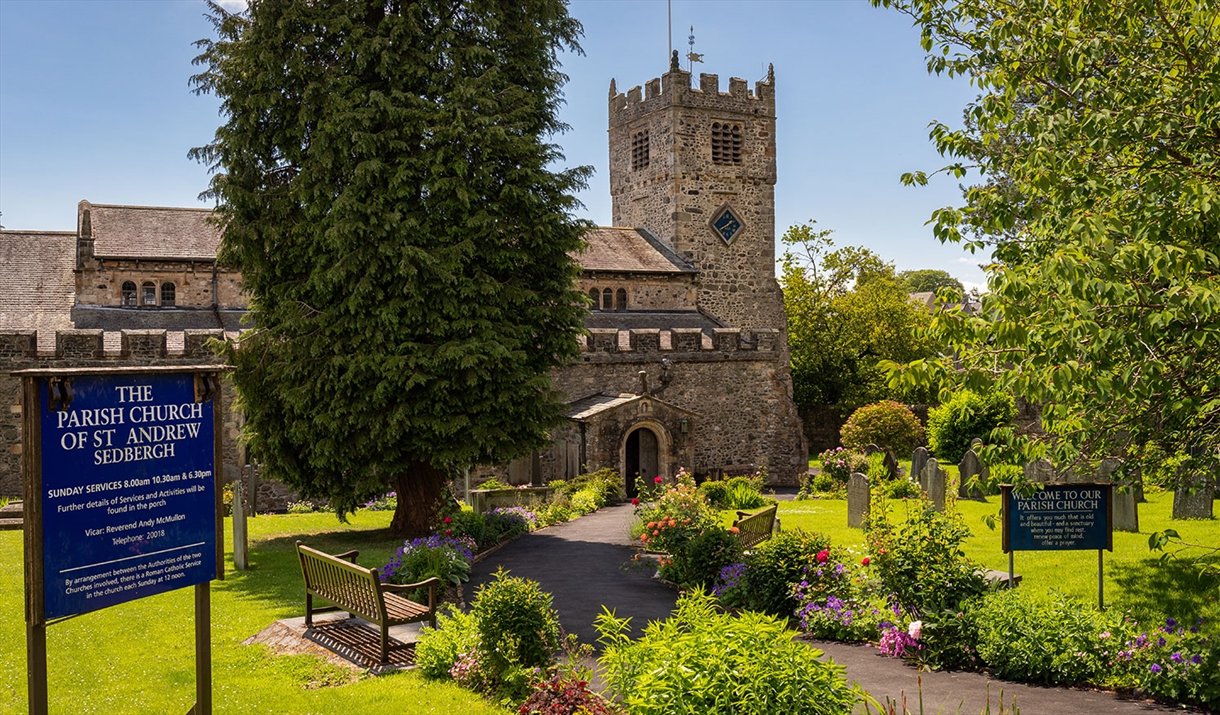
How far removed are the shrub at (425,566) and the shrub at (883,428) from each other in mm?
18135

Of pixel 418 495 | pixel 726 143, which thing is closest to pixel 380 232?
pixel 418 495

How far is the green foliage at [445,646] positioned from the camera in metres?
9.40

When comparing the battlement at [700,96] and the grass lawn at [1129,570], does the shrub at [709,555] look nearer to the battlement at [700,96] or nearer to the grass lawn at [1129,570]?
the grass lawn at [1129,570]

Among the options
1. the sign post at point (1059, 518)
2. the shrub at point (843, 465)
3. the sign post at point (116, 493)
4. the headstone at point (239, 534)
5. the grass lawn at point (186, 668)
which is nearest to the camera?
the sign post at point (116, 493)

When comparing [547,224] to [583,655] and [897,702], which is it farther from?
[897,702]

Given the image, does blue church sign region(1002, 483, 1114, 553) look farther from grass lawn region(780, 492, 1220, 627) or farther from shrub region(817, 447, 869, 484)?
shrub region(817, 447, 869, 484)

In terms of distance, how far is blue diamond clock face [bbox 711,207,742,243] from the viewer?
3762cm

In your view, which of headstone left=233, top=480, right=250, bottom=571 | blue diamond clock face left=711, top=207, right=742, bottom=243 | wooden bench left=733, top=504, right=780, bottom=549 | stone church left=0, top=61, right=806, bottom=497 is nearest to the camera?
wooden bench left=733, top=504, right=780, bottom=549

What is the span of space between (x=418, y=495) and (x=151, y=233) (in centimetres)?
1526

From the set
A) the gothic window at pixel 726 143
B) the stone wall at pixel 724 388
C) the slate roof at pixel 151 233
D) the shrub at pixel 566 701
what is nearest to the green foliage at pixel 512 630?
the shrub at pixel 566 701

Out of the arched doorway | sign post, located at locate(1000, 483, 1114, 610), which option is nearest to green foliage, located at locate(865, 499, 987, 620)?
sign post, located at locate(1000, 483, 1114, 610)

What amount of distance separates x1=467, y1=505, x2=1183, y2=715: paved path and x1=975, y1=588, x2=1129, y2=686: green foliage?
0.20m

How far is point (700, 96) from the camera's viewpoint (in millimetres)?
37562

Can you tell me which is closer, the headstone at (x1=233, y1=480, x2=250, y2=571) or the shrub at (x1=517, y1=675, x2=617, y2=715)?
the shrub at (x1=517, y1=675, x2=617, y2=715)
